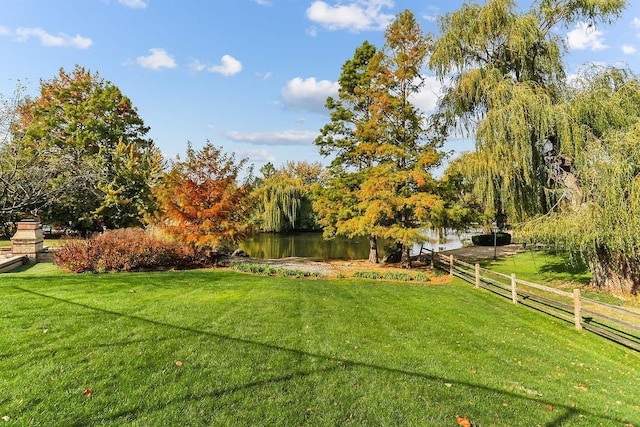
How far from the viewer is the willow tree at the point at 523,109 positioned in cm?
984

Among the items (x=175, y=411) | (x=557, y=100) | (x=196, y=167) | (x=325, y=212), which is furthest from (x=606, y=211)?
(x=196, y=167)

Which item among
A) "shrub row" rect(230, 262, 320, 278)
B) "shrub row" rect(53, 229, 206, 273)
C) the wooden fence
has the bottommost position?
the wooden fence

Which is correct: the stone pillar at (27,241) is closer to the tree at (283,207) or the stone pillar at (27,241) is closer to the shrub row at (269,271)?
the shrub row at (269,271)

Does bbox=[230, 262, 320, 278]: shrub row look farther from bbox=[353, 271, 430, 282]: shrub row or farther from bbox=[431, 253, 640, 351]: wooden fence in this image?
bbox=[431, 253, 640, 351]: wooden fence

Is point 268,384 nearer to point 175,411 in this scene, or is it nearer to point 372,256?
point 175,411

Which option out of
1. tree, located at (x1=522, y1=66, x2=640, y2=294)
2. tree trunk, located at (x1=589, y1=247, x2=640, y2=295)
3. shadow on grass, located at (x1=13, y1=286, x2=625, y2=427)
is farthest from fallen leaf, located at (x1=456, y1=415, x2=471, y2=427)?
tree trunk, located at (x1=589, y1=247, x2=640, y2=295)

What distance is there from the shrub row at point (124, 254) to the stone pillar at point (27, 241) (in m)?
1.88

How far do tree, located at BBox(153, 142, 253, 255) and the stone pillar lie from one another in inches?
171

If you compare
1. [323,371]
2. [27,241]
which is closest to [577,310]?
[323,371]

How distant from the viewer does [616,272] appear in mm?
10508

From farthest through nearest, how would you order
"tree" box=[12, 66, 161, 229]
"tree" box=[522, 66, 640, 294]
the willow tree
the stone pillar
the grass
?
"tree" box=[12, 66, 161, 229] < the grass < the stone pillar < the willow tree < "tree" box=[522, 66, 640, 294]

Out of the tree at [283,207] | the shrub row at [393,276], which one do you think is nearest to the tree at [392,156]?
the shrub row at [393,276]

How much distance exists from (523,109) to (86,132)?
882 inches

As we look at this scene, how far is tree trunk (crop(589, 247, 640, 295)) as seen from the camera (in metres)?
10.2
